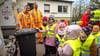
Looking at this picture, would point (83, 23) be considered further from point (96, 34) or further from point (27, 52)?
point (27, 52)

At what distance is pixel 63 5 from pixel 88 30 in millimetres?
13576

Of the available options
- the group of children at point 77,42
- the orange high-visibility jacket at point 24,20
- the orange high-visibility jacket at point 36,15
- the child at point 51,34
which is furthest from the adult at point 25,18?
the group of children at point 77,42

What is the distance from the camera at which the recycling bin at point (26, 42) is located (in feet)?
8.79

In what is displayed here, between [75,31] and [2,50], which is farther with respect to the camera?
[2,50]

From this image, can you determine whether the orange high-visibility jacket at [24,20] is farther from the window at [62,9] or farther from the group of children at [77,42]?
the window at [62,9]

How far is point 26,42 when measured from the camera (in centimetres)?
275

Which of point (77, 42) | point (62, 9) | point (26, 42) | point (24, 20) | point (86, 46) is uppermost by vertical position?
point (62, 9)

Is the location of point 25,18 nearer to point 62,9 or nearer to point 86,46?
point 86,46

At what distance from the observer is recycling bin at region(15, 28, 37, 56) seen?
2.68 m

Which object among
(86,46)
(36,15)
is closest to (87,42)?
(86,46)

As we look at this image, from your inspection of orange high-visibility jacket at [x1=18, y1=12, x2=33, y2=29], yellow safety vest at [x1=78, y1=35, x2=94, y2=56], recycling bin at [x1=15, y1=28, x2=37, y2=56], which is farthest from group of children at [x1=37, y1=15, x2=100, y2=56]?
orange high-visibility jacket at [x1=18, y1=12, x2=33, y2=29]

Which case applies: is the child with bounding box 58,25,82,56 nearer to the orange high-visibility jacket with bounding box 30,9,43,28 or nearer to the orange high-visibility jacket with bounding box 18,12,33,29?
the orange high-visibility jacket with bounding box 18,12,33,29

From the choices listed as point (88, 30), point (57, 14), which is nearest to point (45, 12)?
point (57, 14)

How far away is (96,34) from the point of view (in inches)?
116
